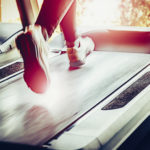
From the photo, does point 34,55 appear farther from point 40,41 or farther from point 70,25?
point 70,25

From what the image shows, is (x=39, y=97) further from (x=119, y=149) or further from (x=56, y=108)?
(x=119, y=149)

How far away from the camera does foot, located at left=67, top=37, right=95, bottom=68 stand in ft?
5.07

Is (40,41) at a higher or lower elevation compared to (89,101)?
higher

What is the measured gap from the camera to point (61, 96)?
1.32m

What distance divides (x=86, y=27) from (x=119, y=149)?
1.44m

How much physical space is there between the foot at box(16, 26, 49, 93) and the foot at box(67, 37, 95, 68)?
1.63 ft

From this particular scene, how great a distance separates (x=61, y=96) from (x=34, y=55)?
0.39 m

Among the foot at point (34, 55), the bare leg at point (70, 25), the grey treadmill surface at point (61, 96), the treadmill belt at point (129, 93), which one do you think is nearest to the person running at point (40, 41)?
the foot at point (34, 55)

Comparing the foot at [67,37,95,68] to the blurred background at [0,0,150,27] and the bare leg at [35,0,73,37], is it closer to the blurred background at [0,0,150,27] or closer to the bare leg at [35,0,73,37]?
the bare leg at [35,0,73,37]

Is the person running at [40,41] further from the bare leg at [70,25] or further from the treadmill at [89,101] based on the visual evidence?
the bare leg at [70,25]

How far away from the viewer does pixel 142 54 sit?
1.73 metres

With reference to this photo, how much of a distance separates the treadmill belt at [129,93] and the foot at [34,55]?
0.90 feet

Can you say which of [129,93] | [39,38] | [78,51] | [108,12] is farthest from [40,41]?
[108,12]

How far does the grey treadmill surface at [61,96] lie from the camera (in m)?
1.06
